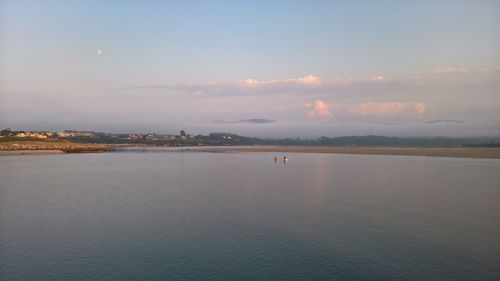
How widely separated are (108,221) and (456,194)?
79.4 feet

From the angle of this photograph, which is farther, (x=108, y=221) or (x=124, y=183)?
(x=124, y=183)

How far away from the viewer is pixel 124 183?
123 ft

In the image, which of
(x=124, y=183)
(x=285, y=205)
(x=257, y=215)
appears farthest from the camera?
(x=124, y=183)

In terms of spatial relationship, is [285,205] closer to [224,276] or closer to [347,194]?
[347,194]

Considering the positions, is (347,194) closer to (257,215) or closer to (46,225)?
(257,215)

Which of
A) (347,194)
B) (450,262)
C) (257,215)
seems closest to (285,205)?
(257,215)

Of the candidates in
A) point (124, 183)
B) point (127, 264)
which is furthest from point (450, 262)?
point (124, 183)

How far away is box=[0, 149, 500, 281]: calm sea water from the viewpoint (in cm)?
1359

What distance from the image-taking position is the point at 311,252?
15.4 meters

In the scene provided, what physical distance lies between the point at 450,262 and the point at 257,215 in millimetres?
10456

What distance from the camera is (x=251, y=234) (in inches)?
711

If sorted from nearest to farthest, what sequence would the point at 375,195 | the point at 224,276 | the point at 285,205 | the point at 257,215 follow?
the point at 224,276 → the point at 257,215 → the point at 285,205 → the point at 375,195

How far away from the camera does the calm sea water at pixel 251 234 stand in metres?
13.6

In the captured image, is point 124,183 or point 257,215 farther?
point 124,183
